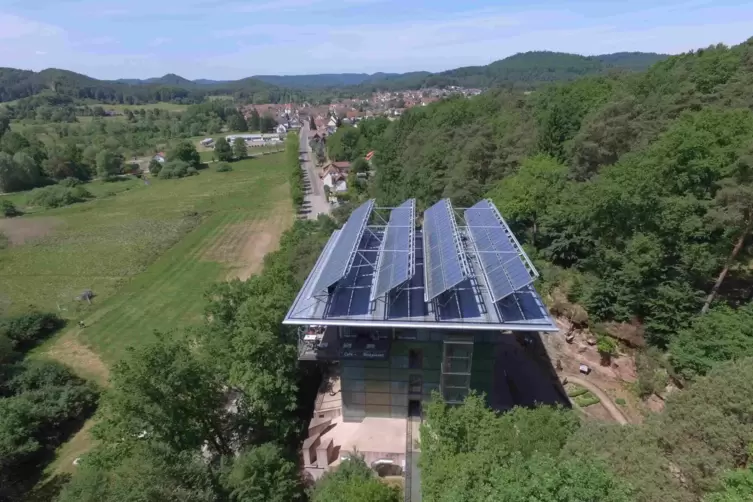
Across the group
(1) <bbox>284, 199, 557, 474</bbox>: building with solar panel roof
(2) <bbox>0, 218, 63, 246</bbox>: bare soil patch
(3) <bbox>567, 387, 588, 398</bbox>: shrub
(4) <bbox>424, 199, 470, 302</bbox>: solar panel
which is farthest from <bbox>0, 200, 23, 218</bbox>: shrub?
(3) <bbox>567, 387, 588, 398</bbox>: shrub

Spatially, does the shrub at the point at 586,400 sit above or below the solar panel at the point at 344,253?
below

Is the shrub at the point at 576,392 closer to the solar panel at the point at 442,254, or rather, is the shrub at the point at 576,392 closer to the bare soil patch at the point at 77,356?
the solar panel at the point at 442,254

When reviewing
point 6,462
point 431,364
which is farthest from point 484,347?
point 6,462

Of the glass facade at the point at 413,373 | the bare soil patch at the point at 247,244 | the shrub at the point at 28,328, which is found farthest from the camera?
the bare soil patch at the point at 247,244

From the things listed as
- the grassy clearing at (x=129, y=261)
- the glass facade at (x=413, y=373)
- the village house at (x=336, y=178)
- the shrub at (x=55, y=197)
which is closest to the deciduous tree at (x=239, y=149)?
the grassy clearing at (x=129, y=261)

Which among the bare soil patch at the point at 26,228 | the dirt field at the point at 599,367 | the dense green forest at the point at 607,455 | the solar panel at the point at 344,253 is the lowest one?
the bare soil patch at the point at 26,228

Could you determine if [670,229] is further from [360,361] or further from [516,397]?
[360,361]

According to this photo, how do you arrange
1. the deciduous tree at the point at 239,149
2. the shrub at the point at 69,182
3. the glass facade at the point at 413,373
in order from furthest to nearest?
the deciduous tree at the point at 239,149
the shrub at the point at 69,182
the glass facade at the point at 413,373

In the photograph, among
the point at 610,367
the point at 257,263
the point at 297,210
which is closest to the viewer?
the point at 610,367
